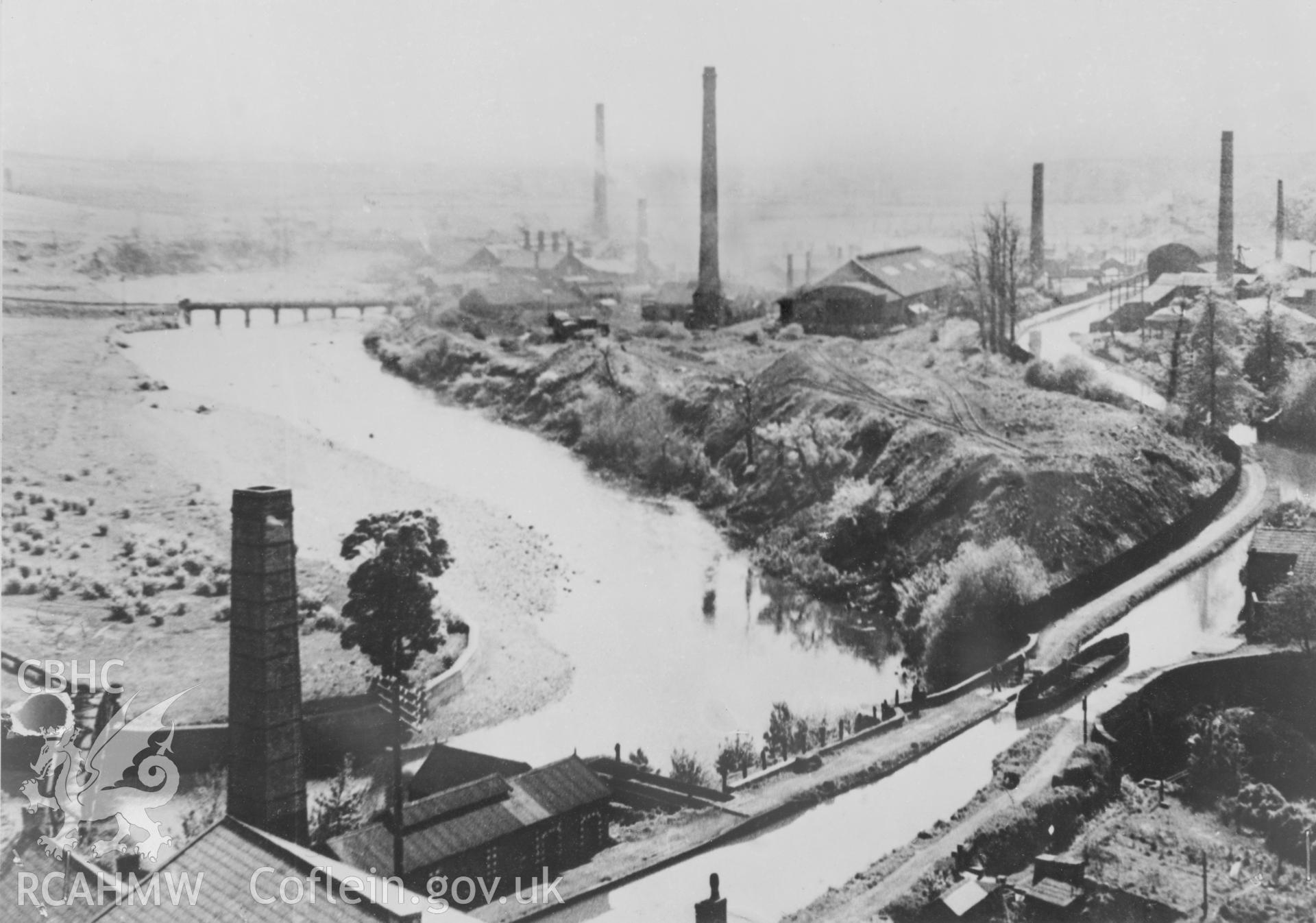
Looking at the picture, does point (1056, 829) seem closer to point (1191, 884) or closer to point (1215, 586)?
point (1191, 884)

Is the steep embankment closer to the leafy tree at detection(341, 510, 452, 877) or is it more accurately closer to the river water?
the river water

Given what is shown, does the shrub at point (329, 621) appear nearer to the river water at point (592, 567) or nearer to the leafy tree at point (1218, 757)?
the river water at point (592, 567)

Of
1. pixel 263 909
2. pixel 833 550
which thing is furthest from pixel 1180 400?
pixel 263 909

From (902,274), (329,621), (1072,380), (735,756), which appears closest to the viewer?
(735,756)

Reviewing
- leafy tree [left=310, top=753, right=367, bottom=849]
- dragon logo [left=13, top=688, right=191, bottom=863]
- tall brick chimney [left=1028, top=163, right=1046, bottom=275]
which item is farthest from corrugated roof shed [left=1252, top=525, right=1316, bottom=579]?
tall brick chimney [left=1028, top=163, right=1046, bottom=275]

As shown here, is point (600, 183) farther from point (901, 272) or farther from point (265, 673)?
point (265, 673)

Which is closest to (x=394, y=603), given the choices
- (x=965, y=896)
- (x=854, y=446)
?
(x=965, y=896)

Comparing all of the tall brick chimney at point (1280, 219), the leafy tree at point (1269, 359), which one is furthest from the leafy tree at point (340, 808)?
the tall brick chimney at point (1280, 219)
